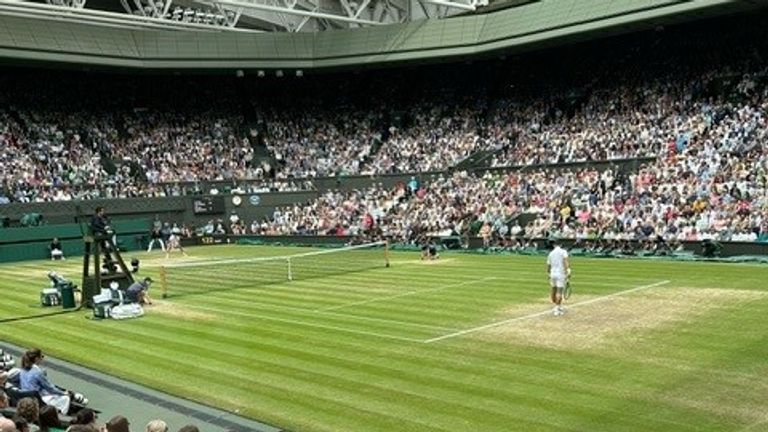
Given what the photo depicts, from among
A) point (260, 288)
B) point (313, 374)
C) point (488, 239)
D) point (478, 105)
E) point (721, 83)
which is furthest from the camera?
point (478, 105)

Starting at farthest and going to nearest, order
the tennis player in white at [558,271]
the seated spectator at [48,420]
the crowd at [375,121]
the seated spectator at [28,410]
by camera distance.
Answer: the crowd at [375,121], the tennis player in white at [558,271], the seated spectator at [48,420], the seated spectator at [28,410]

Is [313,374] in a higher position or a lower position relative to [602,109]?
lower

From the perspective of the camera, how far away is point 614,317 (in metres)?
19.0

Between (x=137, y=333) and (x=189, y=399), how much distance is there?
7294 mm

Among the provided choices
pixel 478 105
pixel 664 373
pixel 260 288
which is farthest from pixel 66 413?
pixel 478 105

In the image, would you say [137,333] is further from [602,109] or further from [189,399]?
[602,109]

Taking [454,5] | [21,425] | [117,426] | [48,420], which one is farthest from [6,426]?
[454,5]

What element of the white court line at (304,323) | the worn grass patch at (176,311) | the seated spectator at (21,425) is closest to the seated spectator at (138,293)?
the worn grass patch at (176,311)

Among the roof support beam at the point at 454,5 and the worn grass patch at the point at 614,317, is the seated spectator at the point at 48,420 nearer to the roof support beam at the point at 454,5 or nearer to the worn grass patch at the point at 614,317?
the worn grass patch at the point at 614,317

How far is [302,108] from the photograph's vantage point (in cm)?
6894

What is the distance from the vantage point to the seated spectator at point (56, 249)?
46719mm

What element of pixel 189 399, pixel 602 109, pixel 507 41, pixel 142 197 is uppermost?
pixel 507 41

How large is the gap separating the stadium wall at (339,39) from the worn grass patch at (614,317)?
989 inches

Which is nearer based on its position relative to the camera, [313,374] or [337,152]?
[313,374]
